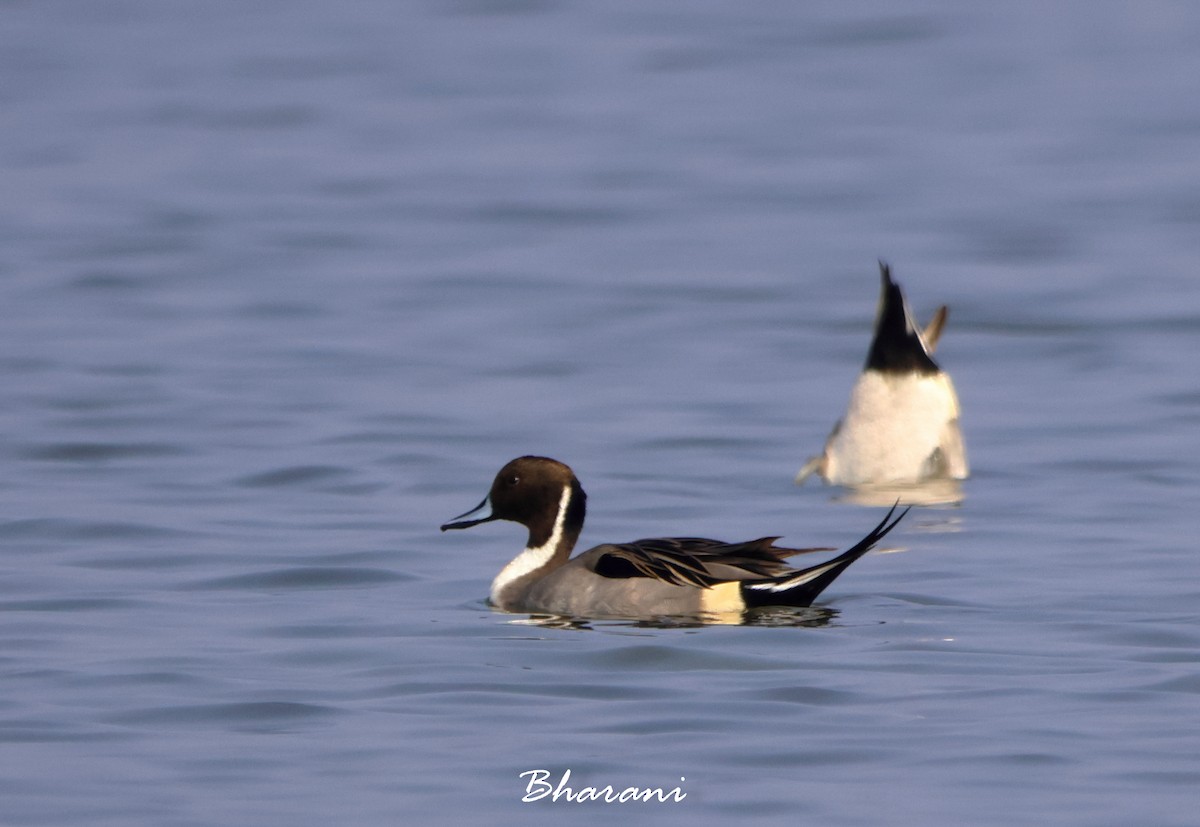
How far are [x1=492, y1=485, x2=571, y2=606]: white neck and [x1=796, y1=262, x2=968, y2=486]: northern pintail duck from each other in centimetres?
291

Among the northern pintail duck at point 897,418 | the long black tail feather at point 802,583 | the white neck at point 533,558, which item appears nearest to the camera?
the long black tail feather at point 802,583

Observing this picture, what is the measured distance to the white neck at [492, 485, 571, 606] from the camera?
941cm

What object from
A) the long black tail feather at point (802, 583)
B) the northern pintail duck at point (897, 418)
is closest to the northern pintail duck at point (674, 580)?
the long black tail feather at point (802, 583)

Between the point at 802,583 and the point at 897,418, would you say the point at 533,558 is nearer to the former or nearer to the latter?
the point at 802,583

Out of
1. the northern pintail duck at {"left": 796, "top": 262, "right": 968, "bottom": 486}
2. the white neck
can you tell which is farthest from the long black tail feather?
the northern pintail duck at {"left": 796, "top": 262, "right": 968, "bottom": 486}

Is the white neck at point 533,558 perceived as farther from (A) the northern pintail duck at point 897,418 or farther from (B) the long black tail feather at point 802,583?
(A) the northern pintail duck at point 897,418

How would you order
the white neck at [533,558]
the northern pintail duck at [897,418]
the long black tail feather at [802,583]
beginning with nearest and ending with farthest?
1. the long black tail feather at [802,583]
2. the white neck at [533,558]
3. the northern pintail duck at [897,418]

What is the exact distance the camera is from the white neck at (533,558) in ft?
30.9

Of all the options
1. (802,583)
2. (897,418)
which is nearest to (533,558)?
(802,583)

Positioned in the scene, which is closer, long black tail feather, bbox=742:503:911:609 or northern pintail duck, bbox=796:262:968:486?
long black tail feather, bbox=742:503:911:609

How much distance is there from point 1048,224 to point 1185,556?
1190 cm

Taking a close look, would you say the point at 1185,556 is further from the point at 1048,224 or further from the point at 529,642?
the point at 1048,224

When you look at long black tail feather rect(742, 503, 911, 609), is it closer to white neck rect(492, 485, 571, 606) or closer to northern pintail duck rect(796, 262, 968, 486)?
white neck rect(492, 485, 571, 606)

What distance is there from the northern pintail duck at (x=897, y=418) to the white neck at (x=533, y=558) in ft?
9.53
